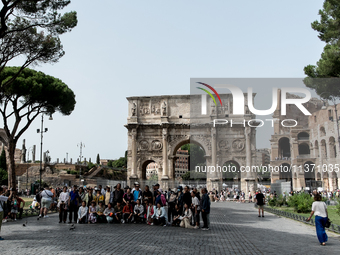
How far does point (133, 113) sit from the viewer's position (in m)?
35.3

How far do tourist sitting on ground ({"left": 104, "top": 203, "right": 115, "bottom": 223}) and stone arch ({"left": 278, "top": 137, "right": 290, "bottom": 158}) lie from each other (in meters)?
48.9

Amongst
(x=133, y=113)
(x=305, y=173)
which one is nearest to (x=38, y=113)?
(x=133, y=113)

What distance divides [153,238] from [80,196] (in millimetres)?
5495

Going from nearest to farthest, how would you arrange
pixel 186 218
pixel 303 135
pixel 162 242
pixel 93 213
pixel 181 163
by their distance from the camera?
1. pixel 162 242
2. pixel 186 218
3. pixel 93 213
4. pixel 303 135
5. pixel 181 163

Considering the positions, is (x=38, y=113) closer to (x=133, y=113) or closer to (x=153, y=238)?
(x=133, y=113)

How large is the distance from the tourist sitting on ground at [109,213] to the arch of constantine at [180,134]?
2028 centimetres

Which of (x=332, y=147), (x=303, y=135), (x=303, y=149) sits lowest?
(x=332, y=147)

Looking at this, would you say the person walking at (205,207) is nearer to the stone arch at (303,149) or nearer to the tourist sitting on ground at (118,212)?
the tourist sitting on ground at (118,212)

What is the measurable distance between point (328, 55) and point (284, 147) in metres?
41.9

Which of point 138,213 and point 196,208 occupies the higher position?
point 196,208

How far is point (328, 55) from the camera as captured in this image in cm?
1911

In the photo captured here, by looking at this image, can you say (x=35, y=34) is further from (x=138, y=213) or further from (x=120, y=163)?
(x=120, y=163)

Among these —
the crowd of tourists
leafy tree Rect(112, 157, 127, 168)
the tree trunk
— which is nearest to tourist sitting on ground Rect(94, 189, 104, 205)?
the crowd of tourists

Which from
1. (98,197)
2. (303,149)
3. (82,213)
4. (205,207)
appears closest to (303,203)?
(205,207)
